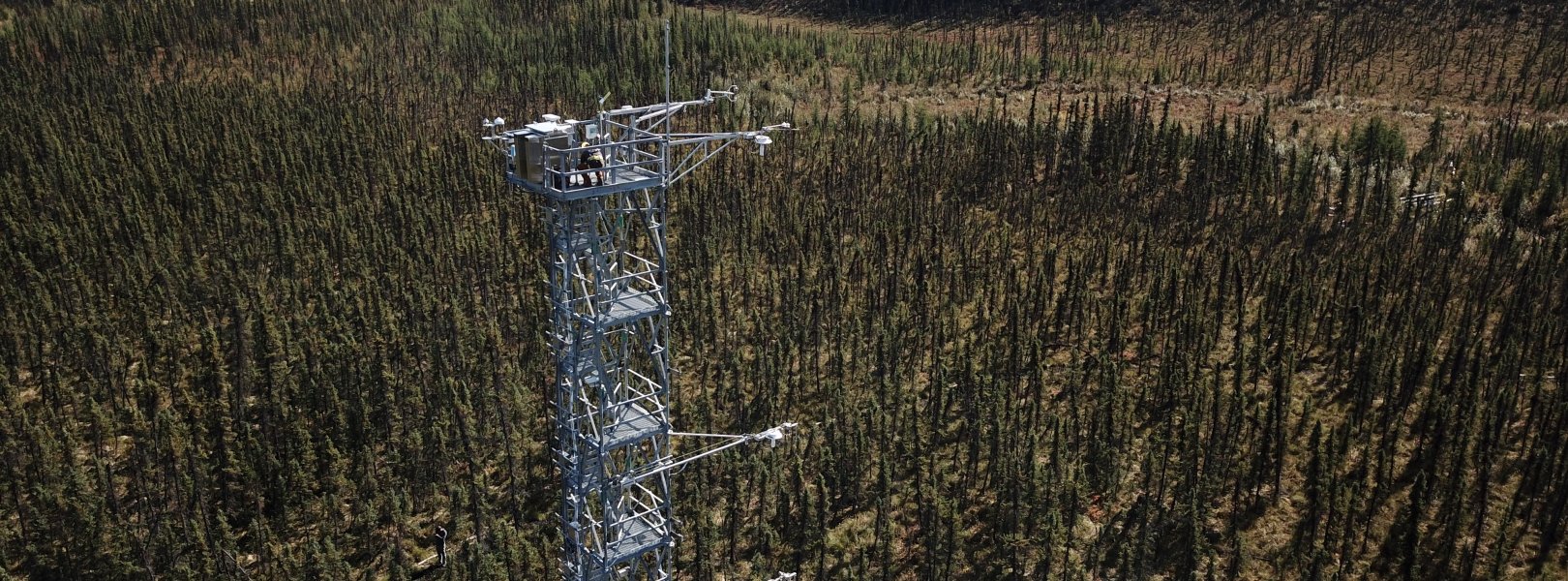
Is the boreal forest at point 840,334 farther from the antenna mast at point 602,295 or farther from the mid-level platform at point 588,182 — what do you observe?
the mid-level platform at point 588,182

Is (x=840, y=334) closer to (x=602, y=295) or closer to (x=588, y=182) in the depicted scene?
(x=602, y=295)

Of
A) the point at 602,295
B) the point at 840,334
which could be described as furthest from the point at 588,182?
the point at 840,334

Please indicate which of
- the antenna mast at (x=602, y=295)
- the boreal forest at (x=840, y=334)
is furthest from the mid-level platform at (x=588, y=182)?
the boreal forest at (x=840, y=334)

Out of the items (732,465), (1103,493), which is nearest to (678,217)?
(732,465)

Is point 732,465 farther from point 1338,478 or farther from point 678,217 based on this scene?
point 678,217

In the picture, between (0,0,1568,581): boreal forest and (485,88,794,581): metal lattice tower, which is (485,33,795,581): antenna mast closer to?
(485,88,794,581): metal lattice tower
